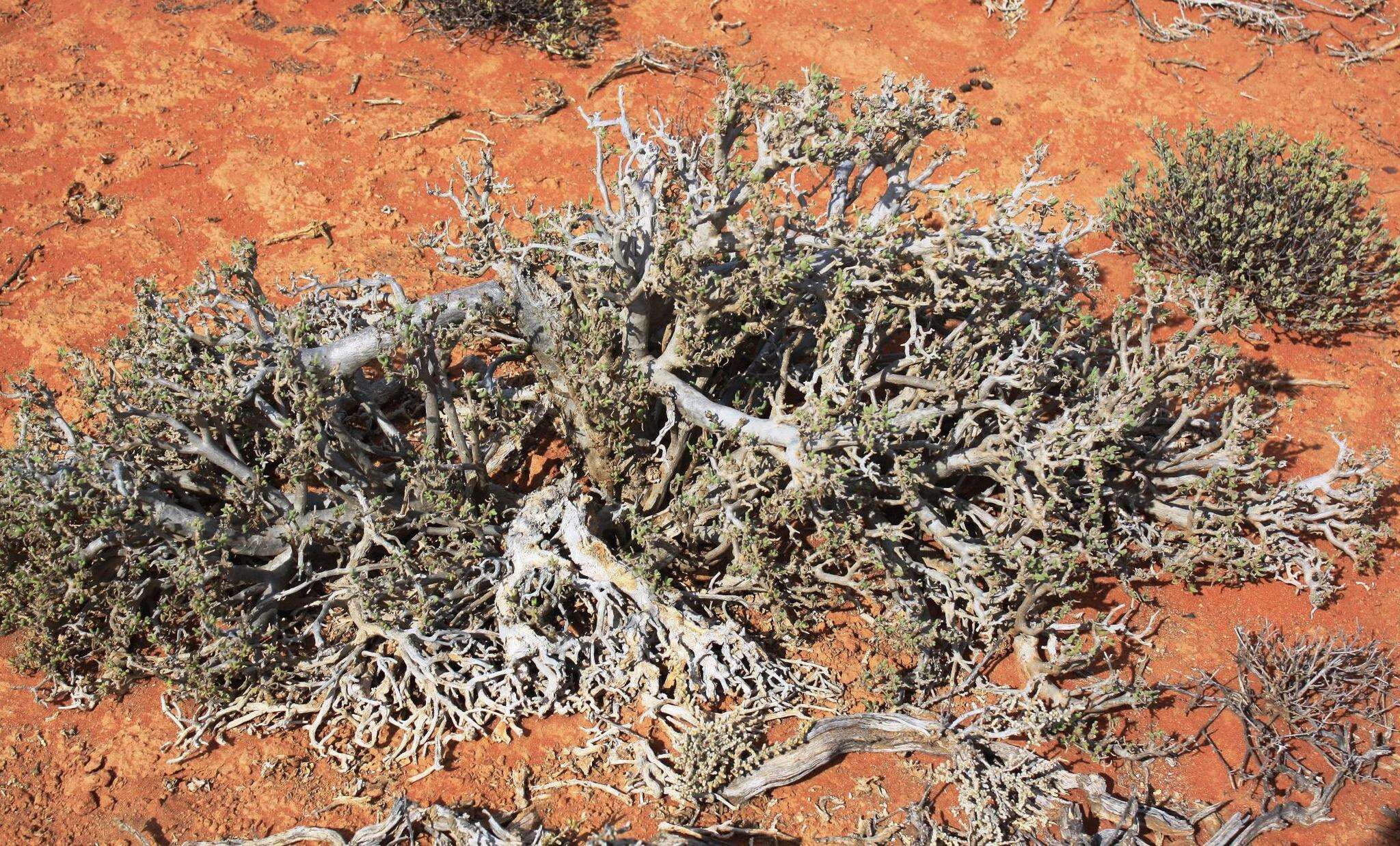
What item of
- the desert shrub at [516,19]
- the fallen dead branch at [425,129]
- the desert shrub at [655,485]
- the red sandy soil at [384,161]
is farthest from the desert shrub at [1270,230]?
the fallen dead branch at [425,129]

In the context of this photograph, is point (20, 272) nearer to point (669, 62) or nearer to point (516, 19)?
point (516, 19)

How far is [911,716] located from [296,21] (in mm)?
6823

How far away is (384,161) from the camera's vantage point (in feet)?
22.8

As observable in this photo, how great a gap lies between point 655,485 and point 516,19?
15.7ft

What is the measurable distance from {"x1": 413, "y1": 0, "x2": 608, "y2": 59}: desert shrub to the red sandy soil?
178mm

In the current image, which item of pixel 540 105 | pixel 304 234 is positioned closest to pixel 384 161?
pixel 304 234

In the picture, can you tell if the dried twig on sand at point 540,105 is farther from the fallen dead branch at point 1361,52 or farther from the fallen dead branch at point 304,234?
the fallen dead branch at point 1361,52

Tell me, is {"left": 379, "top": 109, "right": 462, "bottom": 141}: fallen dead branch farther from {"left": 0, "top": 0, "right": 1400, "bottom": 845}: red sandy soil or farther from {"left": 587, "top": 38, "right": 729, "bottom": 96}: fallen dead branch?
{"left": 587, "top": 38, "right": 729, "bottom": 96}: fallen dead branch

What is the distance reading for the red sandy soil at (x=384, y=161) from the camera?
4.09 metres

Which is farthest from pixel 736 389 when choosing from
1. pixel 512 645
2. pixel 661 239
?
pixel 512 645

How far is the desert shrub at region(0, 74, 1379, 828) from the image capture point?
4.26 m

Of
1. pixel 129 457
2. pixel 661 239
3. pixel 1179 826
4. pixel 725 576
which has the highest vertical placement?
pixel 661 239

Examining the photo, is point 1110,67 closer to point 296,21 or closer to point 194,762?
point 296,21

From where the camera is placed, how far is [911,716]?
176 inches
